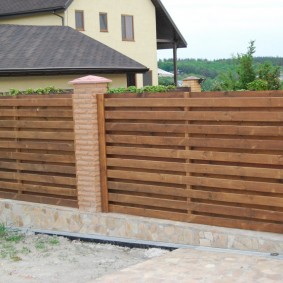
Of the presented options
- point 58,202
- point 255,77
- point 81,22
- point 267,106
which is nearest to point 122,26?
point 81,22

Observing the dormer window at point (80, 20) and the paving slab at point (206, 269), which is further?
the dormer window at point (80, 20)

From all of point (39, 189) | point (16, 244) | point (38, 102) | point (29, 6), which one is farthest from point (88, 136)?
point (29, 6)

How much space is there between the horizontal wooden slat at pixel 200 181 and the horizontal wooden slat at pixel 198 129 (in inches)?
21.1

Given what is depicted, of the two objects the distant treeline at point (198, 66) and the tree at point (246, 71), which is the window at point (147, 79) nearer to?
the tree at point (246, 71)

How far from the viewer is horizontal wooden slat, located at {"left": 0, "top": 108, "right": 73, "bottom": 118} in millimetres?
9078

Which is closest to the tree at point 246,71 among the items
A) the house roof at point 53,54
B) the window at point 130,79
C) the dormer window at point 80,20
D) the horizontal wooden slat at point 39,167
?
the house roof at point 53,54

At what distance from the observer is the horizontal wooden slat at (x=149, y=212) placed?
8.04m

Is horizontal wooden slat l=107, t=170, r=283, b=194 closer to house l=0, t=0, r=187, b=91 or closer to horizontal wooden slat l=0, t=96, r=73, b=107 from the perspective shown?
horizontal wooden slat l=0, t=96, r=73, b=107

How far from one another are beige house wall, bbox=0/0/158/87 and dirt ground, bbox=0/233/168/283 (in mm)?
20311

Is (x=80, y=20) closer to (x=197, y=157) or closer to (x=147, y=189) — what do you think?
(x=147, y=189)

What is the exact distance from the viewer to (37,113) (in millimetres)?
9453

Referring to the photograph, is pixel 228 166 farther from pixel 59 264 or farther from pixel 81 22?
pixel 81 22

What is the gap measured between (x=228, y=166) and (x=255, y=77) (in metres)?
15.5

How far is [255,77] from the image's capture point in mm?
22453
